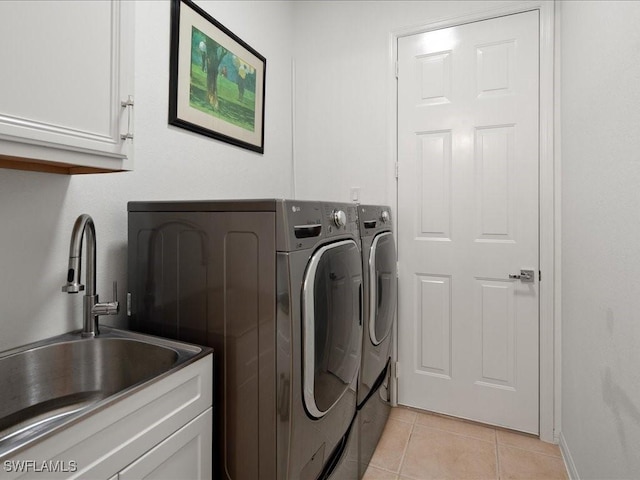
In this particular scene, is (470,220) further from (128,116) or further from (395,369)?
(128,116)

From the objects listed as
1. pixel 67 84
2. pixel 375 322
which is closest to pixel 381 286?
pixel 375 322

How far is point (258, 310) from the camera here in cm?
113

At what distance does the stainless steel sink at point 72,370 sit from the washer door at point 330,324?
1.15 feet

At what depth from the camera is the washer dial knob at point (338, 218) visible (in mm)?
1390

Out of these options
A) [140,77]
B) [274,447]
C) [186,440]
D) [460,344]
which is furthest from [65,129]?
[460,344]

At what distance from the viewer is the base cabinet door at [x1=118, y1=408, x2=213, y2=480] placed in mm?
911

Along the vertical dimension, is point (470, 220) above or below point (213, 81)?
below

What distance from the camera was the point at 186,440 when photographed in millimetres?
1053

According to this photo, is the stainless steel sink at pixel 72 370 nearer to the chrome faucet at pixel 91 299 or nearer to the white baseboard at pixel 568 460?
the chrome faucet at pixel 91 299

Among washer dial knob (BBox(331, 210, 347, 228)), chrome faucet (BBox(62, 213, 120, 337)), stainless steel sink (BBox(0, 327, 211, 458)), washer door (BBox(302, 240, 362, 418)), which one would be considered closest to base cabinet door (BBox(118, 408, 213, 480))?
stainless steel sink (BBox(0, 327, 211, 458))

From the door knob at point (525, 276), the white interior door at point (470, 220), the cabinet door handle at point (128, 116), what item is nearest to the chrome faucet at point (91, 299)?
the cabinet door handle at point (128, 116)

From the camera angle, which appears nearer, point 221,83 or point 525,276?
point 221,83

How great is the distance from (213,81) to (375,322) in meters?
1.52

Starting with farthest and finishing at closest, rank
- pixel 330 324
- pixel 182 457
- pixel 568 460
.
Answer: pixel 568 460, pixel 330 324, pixel 182 457
